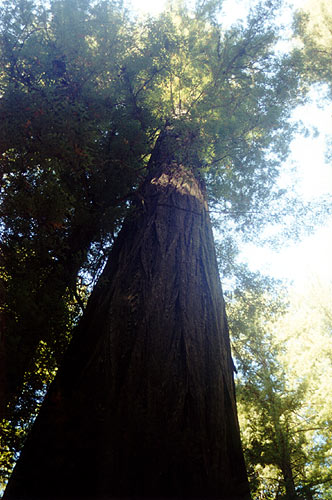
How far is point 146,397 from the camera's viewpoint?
208cm

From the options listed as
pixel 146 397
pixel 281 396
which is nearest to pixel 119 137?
pixel 146 397

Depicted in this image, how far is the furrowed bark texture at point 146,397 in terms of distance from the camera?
1749 mm

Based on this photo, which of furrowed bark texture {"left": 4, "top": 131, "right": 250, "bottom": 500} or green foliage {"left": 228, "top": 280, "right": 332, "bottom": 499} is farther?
green foliage {"left": 228, "top": 280, "right": 332, "bottom": 499}

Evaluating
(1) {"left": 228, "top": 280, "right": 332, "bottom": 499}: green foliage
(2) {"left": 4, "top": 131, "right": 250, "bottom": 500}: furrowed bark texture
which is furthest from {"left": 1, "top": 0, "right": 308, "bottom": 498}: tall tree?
(1) {"left": 228, "top": 280, "right": 332, "bottom": 499}: green foliage

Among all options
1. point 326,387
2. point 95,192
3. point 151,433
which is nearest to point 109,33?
point 95,192

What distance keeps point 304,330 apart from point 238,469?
458 inches

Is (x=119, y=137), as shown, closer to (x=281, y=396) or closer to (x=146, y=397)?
(x=146, y=397)

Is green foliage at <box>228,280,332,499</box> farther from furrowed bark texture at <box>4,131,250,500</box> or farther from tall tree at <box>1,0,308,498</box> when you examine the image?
tall tree at <box>1,0,308,498</box>

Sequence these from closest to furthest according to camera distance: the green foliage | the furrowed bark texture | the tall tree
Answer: the furrowed bark texture < the tall tree < the green foliage

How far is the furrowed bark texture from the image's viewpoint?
1749 mm

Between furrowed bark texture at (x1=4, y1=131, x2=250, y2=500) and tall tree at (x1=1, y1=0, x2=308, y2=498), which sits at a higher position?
tall tree at (x1=1, y1=0, x2=308, y2=498)

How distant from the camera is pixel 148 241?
356 centimetres

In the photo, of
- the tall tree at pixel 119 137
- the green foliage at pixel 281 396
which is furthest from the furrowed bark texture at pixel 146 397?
the green foliage at pixel 281 396

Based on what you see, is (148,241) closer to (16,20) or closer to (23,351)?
(23,351)
